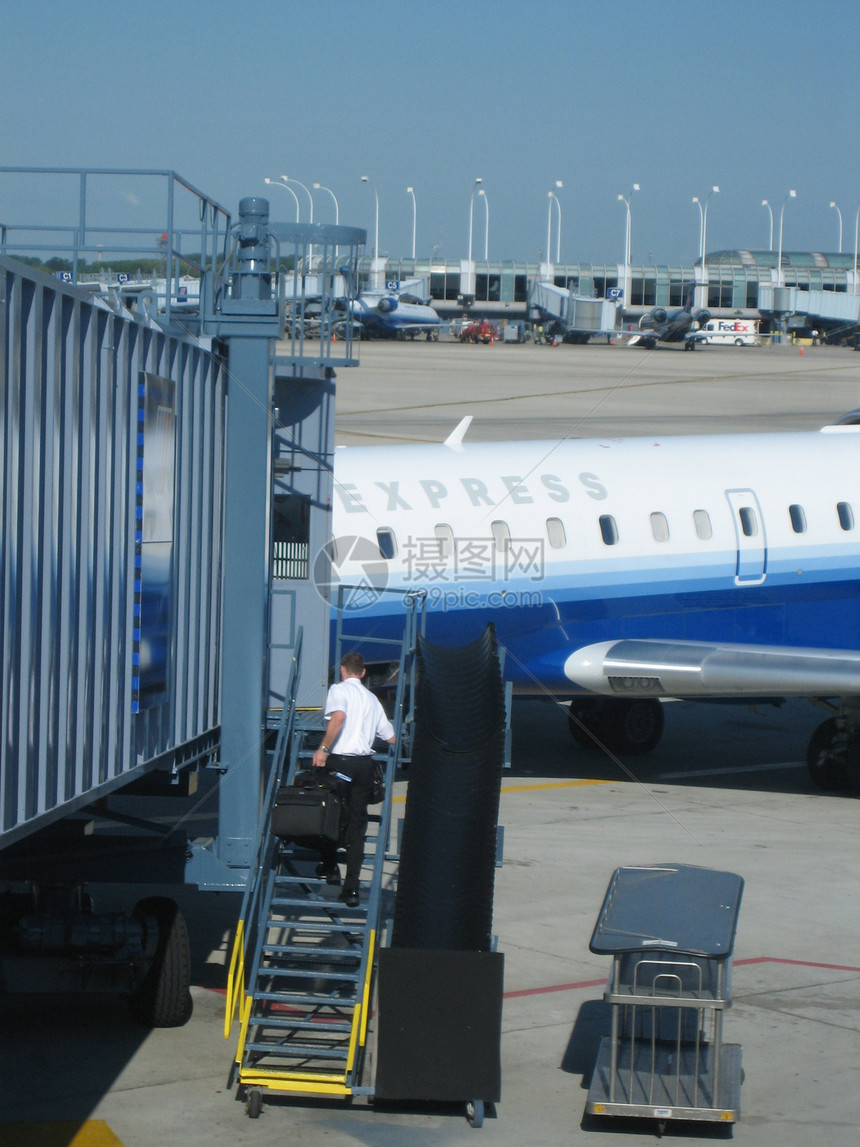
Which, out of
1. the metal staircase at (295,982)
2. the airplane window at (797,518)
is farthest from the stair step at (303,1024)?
the airplane window at (797,518)

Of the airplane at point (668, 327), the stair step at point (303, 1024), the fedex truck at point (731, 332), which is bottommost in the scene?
the stair step at point (303, 1024)

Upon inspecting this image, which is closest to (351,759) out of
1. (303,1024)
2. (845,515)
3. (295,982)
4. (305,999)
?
(305,999)

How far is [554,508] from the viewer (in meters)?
19.4

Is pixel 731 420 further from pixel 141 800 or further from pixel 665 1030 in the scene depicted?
pixel 665 1030

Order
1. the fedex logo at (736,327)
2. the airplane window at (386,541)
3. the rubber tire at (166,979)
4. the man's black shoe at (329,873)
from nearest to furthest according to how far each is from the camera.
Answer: the rubber tire at (166,979) → the man's black shoe at (329,873) → the airplane window at (386,541) → the fedex logo at (736,327)

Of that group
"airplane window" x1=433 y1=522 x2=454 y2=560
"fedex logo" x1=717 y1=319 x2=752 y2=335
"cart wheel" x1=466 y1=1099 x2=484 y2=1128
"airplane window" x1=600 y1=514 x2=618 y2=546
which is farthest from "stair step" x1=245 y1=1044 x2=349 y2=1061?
"fedex logo" x1=717 y1=319 x2=752 y2=335

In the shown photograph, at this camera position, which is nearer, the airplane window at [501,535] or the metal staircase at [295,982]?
the metal staircase at [295,982]

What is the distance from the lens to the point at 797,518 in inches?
823

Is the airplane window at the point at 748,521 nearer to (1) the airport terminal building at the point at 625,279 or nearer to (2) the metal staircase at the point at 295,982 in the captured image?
(2) the metal staircase at the point at 295,982

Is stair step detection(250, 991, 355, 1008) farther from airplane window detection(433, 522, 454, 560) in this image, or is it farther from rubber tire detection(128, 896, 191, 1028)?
airplane window detection(433, 522, 454, 560)

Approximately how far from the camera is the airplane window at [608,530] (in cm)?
1961

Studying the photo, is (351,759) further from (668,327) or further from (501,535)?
(668,327)

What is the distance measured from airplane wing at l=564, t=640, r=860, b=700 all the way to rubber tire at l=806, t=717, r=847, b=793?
1.50 meters

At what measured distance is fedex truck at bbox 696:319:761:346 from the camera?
98.1 metres
